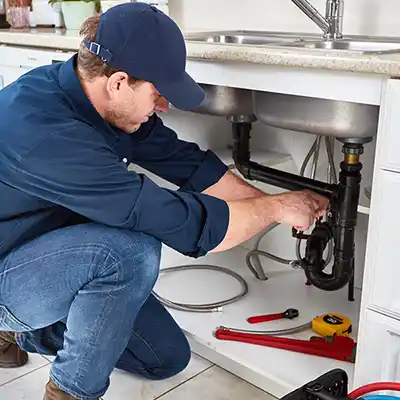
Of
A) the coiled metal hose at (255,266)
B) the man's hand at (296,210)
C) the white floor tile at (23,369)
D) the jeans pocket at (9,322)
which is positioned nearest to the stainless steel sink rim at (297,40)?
the coiled metal hose at (255,266)

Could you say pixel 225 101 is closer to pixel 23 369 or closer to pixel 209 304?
pixel 209 304

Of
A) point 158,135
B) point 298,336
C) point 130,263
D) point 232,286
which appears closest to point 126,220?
point 130,263

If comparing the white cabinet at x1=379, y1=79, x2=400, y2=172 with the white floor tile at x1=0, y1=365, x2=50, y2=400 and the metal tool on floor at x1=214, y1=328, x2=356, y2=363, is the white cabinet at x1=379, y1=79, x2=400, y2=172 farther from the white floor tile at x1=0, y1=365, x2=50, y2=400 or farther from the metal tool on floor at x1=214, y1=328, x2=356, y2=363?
the white floor tile at x1=0, y1=365, x2=50, y2=400

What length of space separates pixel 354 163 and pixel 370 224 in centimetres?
25

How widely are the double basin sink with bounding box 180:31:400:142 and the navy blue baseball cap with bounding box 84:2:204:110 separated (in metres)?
0.30

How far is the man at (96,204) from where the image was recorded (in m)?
1.09

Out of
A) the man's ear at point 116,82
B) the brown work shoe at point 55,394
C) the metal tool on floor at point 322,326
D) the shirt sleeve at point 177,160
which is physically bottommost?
the metal tool on floor at point 322,326

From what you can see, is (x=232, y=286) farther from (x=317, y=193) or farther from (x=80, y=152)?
(x=80, y=152)

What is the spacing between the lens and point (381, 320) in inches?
45.6

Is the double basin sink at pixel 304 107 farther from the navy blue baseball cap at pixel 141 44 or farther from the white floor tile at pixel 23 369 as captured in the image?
the white floor tile at pixel 23 369

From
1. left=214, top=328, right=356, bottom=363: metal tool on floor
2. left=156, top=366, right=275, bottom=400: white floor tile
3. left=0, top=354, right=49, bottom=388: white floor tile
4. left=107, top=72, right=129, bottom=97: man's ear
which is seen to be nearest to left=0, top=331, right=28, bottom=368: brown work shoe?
left=0, top=354, right=49, bottom=388: white floor tile

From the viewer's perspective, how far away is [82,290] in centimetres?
120

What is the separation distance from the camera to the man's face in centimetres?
113

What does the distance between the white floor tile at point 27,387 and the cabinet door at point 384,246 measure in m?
0.81
